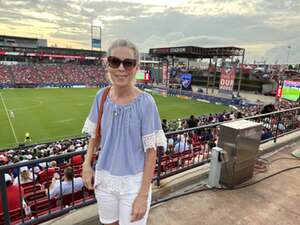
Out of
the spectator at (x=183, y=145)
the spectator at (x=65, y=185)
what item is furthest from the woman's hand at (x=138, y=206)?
the spectator at (x=183, y=145)

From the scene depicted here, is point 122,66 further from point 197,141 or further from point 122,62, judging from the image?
point 197,141

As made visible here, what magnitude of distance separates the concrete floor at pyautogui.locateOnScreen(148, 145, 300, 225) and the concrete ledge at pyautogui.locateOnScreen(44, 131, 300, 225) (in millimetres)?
261

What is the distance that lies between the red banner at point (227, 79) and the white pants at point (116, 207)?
2954cm

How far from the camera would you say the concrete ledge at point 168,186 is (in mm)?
2994

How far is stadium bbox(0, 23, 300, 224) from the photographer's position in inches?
151

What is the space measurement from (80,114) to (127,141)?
22010mm

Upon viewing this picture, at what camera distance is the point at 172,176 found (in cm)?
430

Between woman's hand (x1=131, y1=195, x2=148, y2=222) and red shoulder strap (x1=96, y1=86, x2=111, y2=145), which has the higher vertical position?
red shoulder strap (x1=96, y1=86, x2=111, y2=145)

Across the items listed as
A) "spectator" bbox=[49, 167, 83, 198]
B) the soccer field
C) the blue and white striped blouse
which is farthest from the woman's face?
the soccer field

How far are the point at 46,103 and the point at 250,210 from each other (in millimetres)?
27775

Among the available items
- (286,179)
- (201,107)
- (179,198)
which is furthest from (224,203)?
(201,107)

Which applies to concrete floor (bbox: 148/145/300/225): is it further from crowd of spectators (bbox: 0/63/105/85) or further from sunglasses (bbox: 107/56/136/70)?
crowd of spectators (bbox: 0/63/105/85)

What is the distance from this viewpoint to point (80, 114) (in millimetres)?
22594

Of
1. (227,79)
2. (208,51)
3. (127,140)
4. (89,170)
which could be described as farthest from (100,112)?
(208,51)
